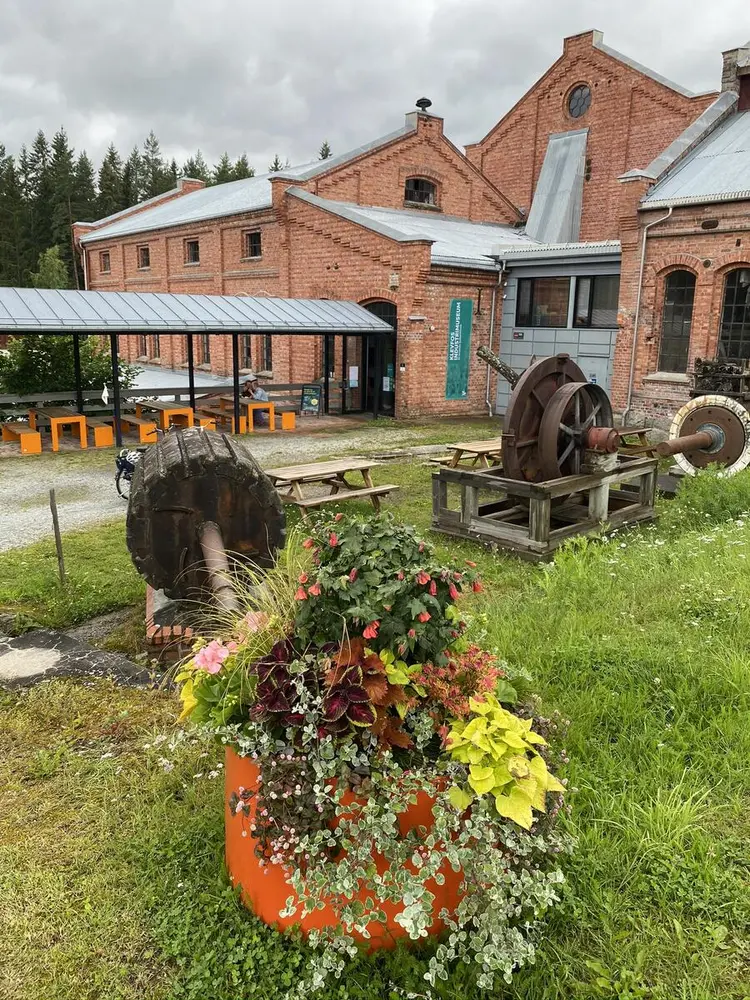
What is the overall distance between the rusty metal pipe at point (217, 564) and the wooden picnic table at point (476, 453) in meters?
6.25

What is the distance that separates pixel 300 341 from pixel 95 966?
19850 millimetres

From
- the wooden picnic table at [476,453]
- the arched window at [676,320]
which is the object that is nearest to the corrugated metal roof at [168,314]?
the arched window at [676,320]

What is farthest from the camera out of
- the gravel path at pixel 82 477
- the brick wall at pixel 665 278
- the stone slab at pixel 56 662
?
the brick wall at pixel 665 278

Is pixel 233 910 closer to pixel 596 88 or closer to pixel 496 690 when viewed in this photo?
pixel 496 690

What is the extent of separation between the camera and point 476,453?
11414mm

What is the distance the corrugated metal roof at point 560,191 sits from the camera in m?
22.8

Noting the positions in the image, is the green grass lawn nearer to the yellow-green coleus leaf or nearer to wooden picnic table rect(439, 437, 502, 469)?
the yellow-green coleus leaf

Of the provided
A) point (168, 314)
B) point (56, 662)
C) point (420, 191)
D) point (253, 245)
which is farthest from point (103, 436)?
point (420, 191)

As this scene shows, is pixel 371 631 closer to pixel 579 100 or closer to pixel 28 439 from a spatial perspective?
pixel 28 439

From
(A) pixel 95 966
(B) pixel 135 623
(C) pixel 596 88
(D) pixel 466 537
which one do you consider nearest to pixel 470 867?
(A) pixel 95 966

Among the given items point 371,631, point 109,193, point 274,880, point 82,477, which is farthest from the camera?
point 109,193

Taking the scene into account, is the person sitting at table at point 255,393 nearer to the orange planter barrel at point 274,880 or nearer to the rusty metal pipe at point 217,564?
the rusty metal pipe at point 217,564

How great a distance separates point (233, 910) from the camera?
112 inches

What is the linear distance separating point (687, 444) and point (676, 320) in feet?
21.7
